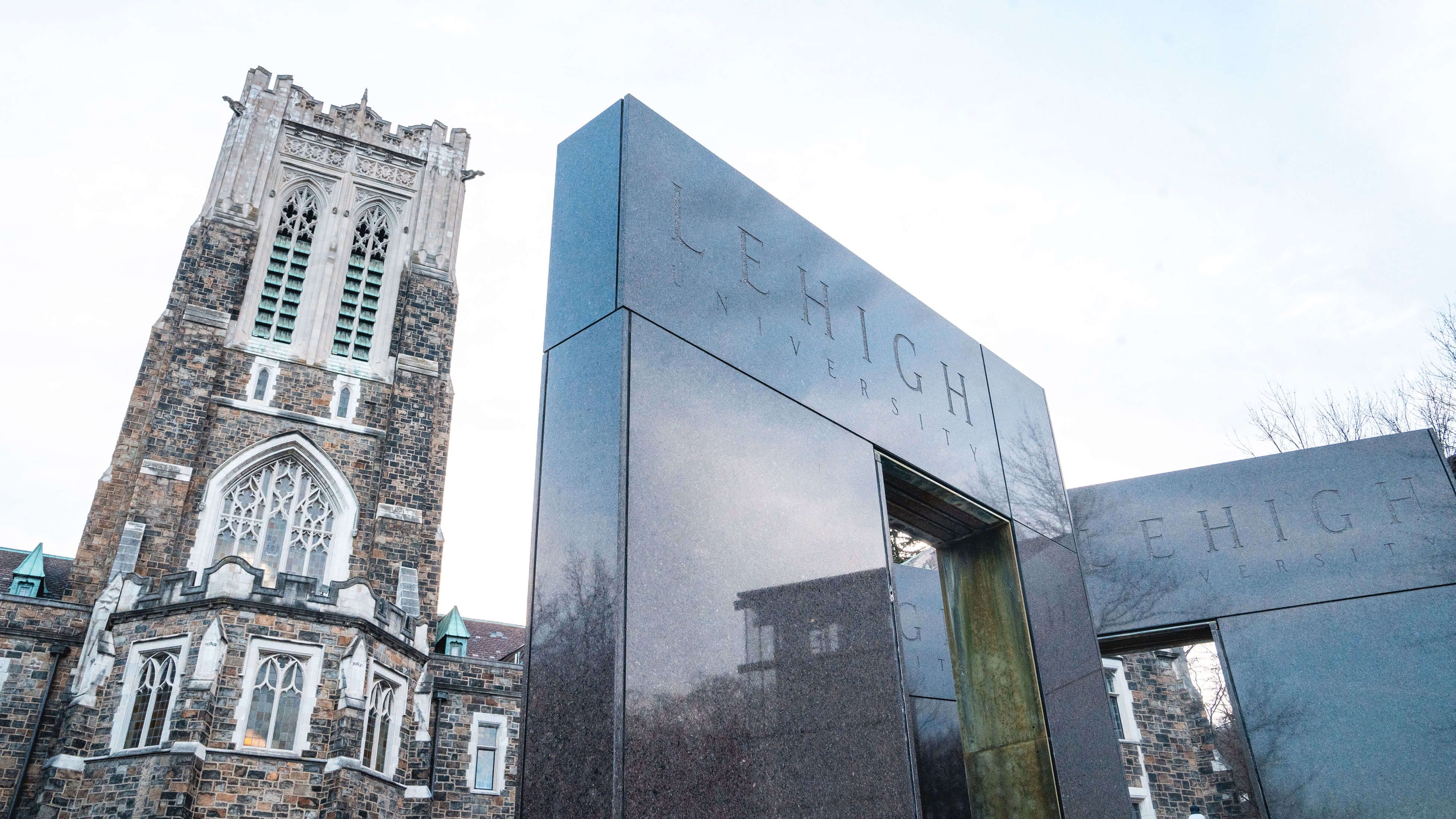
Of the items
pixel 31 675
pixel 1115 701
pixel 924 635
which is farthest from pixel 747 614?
pixel 1115 701

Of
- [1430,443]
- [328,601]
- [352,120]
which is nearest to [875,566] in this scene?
[1430,443]

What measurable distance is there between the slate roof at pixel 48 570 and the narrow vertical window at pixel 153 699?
8107 mm

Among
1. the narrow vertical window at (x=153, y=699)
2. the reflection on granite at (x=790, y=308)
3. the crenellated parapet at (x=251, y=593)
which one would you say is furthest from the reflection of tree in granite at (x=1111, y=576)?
the narrow vertical window at (x=153, y=699)

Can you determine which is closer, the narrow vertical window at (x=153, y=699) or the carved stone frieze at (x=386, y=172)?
the narrow vertical window at (x=153, y=699)

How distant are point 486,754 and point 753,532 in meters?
20.0

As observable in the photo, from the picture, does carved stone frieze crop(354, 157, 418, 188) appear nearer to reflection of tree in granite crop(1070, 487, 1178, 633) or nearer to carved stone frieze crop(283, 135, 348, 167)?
carved stone frieze crop(283, 135, 348, 167)

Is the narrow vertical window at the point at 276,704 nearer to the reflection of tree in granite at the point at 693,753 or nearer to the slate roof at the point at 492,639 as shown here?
the slate roof at the point at 492,639

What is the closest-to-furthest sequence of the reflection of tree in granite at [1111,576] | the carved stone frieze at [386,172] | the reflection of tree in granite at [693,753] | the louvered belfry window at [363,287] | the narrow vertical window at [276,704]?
the reflection of tree in granite at [693,753]
the reflection of tree in granite at [1111,576]
the narrow vertical window at [276,704]
the louvered belfry window at [363,287]
the carved stone frieze at [386,172]

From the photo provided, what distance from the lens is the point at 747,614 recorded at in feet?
14.0

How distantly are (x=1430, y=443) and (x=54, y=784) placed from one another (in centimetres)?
2060

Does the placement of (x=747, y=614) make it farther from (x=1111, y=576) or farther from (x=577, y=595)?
(x=1111, y=576)

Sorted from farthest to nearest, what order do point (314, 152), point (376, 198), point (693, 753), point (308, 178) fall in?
point (376, 198)
point (314, 152)
point (308, 178)
point (693, 753)

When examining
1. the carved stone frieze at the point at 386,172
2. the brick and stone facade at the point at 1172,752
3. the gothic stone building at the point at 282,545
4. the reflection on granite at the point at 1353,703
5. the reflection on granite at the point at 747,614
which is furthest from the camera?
the carved stone frieze at the point at 386,172

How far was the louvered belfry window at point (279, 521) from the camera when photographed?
22875 mm
